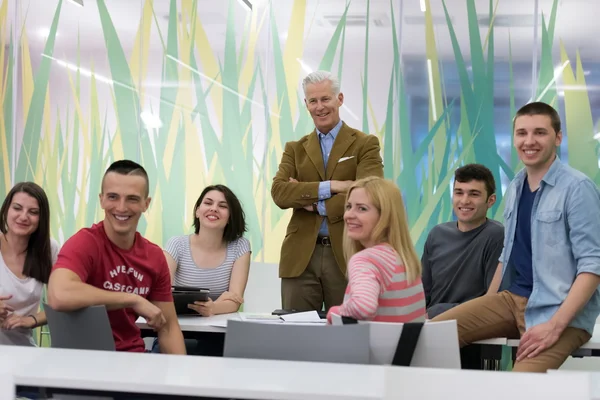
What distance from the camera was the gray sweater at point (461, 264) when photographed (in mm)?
3459

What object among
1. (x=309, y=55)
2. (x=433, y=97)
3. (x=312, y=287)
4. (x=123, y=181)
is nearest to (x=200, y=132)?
(x=309, y=55)

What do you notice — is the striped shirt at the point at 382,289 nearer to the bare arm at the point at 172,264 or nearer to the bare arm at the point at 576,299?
the bare arm at the point at 576,299

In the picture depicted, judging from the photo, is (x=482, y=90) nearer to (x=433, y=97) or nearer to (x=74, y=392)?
(x=433, y=97)

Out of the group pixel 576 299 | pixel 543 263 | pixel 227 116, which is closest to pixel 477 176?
pixel 543 263

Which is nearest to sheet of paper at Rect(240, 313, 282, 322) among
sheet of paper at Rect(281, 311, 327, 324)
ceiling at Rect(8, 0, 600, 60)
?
sheet of paper at Rect(281, 311, 327, 324)

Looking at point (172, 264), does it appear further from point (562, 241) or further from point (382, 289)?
point (562, 241)

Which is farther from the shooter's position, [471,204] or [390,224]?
[471,204]

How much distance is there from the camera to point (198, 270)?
3.71 meters

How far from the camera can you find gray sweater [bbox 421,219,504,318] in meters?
3.46

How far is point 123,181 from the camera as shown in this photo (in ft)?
8.49

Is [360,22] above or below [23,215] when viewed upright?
above

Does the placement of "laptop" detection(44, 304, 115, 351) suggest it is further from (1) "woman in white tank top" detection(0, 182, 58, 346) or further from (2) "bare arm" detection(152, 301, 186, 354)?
(1) "woman in white tank top" detection(0, 182, 58, 346)

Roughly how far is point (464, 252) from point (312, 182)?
2.62 feet

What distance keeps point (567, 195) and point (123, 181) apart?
65.2 inches
